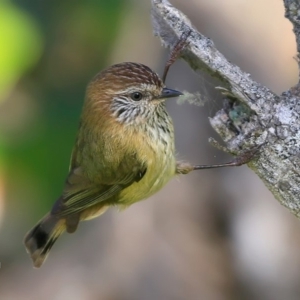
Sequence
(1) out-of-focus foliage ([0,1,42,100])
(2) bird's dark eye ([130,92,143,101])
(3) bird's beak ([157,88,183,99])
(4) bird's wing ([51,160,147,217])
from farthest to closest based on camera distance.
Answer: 1. (1) out-of-focus foliage ([0,1,42,100])
2. (4) bird's wing ([51,160,147,217])
3. (2) bird's dark eye ([130,92,143,101])
4. (3) bird's beak ([157,88,183,99])

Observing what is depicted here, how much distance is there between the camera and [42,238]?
3.82m

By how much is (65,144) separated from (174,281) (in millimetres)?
1673

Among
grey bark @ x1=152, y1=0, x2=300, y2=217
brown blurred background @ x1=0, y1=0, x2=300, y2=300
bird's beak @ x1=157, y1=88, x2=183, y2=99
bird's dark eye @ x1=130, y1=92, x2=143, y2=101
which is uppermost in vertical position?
grey bark @ x1=152, y1=0, x2=300, y2=217

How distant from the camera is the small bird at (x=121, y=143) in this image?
11.0ft

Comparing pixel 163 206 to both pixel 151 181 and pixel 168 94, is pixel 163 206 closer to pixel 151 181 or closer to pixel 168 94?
pixel 151 181

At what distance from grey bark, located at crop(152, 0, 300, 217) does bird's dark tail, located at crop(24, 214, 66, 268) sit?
151 cm

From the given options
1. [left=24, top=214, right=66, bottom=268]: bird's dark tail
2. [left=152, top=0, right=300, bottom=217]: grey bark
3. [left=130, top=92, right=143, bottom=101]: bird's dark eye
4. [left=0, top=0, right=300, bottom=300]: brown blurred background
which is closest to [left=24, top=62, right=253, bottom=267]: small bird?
[left=130, top=92, right=143, bottom=101]: bird's dark eye

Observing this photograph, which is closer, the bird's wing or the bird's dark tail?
the bird's wing

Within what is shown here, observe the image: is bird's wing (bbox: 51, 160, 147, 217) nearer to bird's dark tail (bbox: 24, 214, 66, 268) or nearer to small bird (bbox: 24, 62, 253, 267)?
small bird (bbox: 24, 62, 253, 267)

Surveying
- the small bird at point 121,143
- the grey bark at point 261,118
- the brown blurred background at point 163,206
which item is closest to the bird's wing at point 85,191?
the small bird at point 121,143

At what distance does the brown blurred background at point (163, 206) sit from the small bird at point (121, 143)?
83 centimetres

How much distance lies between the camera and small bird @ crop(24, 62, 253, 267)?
3.36 meters

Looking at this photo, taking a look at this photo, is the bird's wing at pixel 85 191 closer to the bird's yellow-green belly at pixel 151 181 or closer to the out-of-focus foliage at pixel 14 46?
the bird's yellow-green belly at pixel 151 181

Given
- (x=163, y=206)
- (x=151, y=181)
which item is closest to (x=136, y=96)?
(x=151, y=181)
